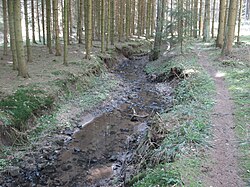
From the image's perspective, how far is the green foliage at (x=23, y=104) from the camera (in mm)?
8570

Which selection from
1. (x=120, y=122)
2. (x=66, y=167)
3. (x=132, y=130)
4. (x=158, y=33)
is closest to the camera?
(x=66, y=167)

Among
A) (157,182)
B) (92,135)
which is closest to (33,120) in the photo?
(92,135)

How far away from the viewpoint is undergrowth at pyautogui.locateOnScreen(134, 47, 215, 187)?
5223 mm

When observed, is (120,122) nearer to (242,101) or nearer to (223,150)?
(242,101)

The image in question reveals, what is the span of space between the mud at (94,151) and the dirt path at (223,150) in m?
2.10

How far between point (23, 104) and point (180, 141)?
565 centimetres

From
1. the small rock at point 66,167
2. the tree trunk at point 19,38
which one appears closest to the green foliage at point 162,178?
the small rock at point 66,167

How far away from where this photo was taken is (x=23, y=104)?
30.5ft

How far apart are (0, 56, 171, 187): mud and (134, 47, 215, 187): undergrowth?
3.00 feet

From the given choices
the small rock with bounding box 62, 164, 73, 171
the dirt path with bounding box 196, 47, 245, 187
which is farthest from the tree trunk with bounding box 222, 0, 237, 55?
the small rock with bounding box 62, 164, 73, 171

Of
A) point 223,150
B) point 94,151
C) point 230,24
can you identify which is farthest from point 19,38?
point 230,24

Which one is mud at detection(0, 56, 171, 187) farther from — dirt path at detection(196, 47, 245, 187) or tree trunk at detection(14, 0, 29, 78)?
tree trunk at detection(14, 0, 29, 78)

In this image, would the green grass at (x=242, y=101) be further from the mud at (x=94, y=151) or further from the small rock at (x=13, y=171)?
the small rock at (x=13, y=171)

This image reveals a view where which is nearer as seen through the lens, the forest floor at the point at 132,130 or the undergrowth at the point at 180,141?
the undergrowth at the point at 180,141
